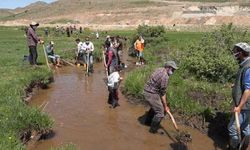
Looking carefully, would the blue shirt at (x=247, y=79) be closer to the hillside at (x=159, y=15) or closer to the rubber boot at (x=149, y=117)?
the rubber boot at (x=149, y=117)

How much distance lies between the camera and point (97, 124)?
11375 millimetres

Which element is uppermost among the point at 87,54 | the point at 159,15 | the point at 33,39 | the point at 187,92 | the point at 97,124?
the point at 33,39

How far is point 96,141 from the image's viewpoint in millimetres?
9969

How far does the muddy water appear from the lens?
9805 millimetres

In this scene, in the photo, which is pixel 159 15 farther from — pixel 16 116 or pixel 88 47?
pixel 16 116

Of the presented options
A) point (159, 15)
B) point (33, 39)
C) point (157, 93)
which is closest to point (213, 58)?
point (157, 93)

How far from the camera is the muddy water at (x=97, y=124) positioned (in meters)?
9.80

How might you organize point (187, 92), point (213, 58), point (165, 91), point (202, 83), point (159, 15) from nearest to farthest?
1. point (165, 91)
2. point (187, 92)
3. point (202, 83)
4. point (213, 58)
5. point (159, 15)

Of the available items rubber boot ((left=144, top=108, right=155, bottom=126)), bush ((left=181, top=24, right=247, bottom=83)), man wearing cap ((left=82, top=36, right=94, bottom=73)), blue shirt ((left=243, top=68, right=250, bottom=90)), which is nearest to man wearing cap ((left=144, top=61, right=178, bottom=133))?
rubber boot ((left=144, top=108, right=155, bottom=126))

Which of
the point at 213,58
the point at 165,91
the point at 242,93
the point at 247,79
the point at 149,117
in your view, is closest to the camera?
the point at 247,79

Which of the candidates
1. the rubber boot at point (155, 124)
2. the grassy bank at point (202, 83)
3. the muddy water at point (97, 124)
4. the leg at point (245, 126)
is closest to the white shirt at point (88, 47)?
the muddy water at point (97, 124)

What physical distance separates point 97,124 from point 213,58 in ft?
17.3

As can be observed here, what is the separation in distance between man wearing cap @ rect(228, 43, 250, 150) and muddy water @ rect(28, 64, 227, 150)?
1687 mm

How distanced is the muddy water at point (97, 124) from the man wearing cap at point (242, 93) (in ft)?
5.54
